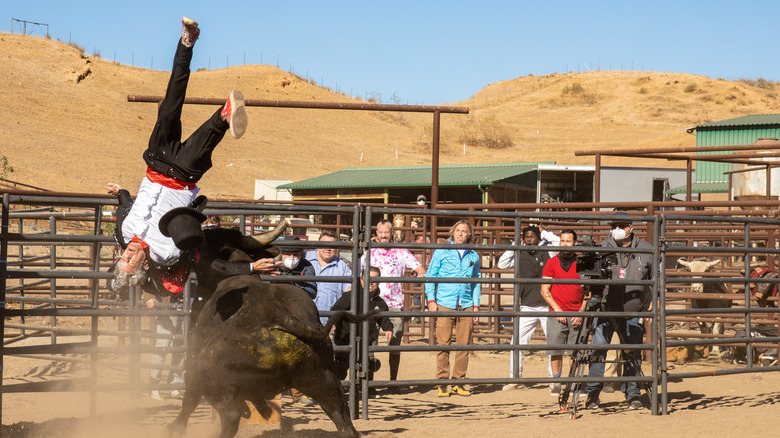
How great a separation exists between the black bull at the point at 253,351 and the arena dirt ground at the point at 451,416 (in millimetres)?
967

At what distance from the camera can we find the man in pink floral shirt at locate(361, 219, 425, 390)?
7941 millimetres

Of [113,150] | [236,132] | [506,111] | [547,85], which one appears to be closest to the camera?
[236,132]

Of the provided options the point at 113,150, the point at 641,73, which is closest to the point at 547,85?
the point at 641,73

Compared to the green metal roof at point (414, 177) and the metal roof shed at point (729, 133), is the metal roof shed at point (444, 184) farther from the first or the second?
the metal roof shed at point (729, 133)

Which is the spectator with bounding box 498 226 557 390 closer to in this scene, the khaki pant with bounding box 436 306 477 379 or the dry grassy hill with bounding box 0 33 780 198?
the khaki pant with bounding box 436 306 477 379

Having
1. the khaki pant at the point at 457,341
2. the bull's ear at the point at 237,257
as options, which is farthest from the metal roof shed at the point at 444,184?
the bull's ear at the point at 237,257

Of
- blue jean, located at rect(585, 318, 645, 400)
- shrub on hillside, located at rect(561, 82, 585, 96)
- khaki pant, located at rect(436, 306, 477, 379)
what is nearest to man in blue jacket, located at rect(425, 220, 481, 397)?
khaki pant, located at rect(436, 306, 477, 379)

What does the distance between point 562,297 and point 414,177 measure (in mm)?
22740

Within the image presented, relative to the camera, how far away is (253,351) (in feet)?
13.6

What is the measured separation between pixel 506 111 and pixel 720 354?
6168 centimetres

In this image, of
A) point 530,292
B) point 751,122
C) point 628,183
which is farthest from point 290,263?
point 751,122

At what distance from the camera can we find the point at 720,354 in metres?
10.3

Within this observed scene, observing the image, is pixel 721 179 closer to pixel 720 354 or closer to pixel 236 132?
pixel 720 354

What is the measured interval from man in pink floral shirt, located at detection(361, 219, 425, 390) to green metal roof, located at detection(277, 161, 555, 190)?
763 inches
